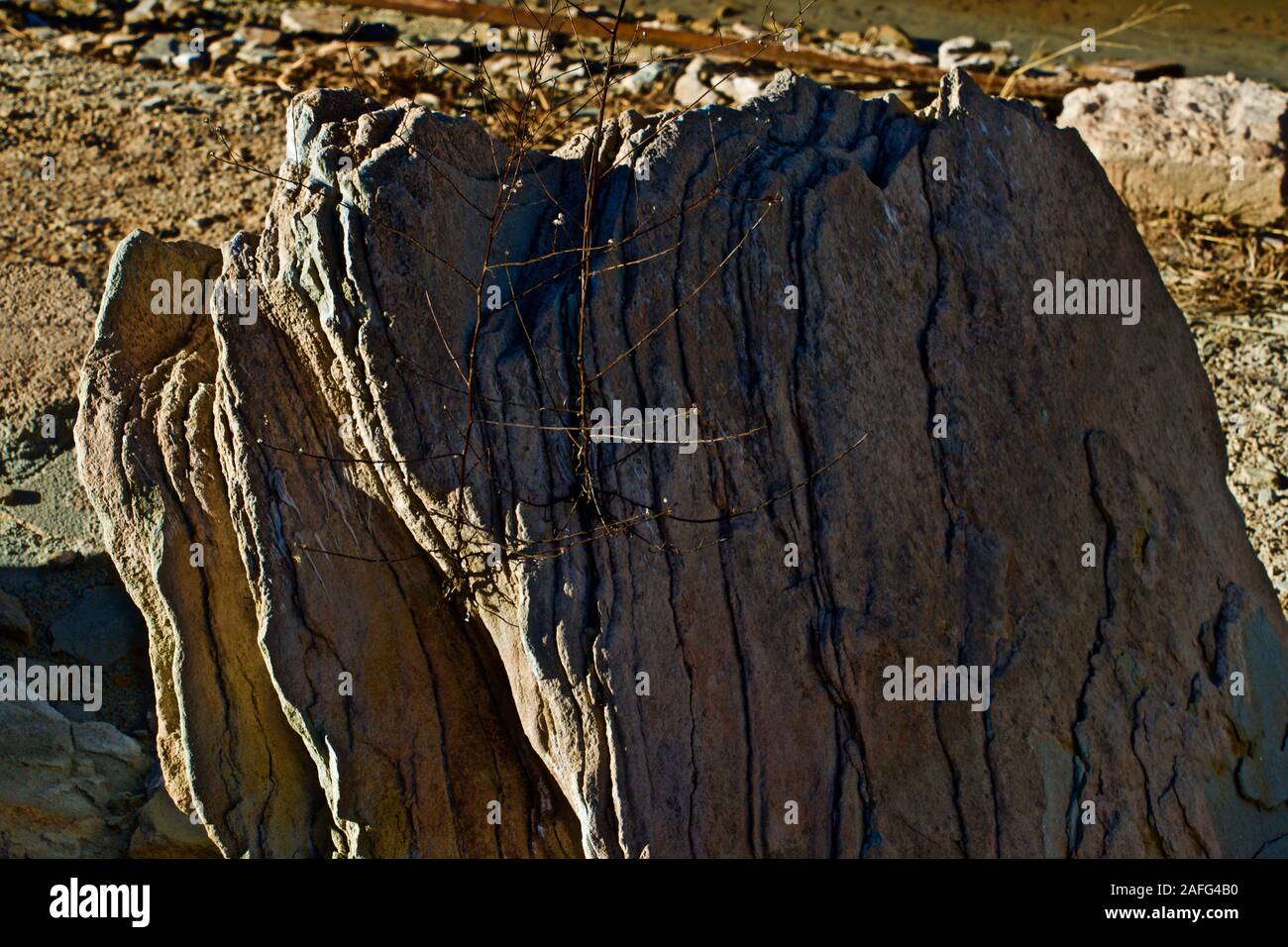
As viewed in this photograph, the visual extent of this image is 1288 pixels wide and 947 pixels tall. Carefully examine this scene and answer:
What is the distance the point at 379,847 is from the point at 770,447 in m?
1.81

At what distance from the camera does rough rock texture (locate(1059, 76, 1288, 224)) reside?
8734 millimetres

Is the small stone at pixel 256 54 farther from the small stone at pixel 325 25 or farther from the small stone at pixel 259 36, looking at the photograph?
the small stone at pixel 325 25

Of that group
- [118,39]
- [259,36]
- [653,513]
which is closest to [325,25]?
[259,36]

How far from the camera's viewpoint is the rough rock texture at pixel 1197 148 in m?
8.73

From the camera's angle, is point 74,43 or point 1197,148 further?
point 74,43

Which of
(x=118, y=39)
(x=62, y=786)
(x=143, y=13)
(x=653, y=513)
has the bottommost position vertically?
(x=62, y=786)

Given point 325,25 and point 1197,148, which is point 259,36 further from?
point 1197,148

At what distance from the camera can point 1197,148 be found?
881 cm

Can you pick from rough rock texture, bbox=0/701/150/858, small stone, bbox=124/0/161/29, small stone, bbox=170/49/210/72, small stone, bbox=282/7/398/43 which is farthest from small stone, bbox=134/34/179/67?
rough rock texture, bbox=0/701/150/858

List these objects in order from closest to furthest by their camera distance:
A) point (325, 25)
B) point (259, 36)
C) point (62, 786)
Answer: point (62, 786) → point (259, 36) → point (325, 25)

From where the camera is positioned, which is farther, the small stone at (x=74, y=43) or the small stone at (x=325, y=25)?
the small stone at (x=325, y=25)

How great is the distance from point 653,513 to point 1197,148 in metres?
5.77

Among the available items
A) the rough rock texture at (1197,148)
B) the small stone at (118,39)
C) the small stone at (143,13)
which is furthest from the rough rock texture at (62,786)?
the small stone at (143,13)

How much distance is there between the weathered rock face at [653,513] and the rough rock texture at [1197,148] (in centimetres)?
404
